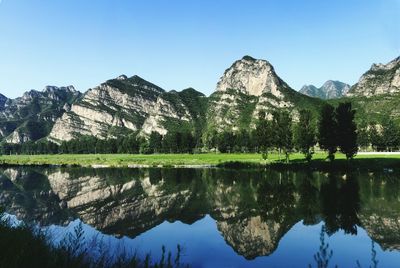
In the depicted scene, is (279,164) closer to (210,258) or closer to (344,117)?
(344,117)

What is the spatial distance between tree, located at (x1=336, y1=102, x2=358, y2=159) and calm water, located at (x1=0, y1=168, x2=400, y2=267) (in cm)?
2472

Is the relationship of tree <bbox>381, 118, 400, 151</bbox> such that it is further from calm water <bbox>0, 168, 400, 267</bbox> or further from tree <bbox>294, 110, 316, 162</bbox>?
calm water <bbox>0, 168, 400, 267</bbox>

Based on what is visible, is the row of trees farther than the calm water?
Yes

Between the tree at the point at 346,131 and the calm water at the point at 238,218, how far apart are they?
24.7 meters

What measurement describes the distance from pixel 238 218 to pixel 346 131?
192 ft

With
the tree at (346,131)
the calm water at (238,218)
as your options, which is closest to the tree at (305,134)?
the tree at (346,131)

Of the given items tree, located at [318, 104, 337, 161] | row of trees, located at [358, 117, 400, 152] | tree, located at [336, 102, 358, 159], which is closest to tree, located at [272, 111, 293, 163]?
tree, located at [318, 104, 337, 161]

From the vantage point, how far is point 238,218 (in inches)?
1454

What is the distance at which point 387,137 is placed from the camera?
162 metres

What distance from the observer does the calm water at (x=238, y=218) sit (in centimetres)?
2483

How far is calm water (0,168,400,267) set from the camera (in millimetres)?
24828

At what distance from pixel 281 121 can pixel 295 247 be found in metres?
90.3

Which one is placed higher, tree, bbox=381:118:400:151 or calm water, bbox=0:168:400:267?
tree, bbox=381:118:400:151

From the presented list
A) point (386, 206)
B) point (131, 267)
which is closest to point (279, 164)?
point (386, 206)
